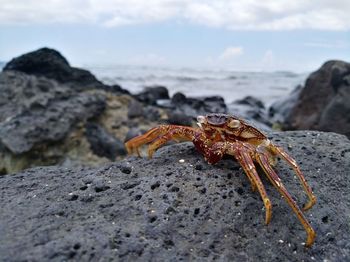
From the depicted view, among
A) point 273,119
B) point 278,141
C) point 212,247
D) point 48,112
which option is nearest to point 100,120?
point 48,112

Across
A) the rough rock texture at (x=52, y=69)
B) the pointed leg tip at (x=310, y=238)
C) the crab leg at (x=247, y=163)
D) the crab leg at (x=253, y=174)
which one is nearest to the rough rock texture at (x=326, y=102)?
the rough rock texture at (x=52, y=69)

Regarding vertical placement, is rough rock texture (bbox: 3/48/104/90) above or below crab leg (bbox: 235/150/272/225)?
above

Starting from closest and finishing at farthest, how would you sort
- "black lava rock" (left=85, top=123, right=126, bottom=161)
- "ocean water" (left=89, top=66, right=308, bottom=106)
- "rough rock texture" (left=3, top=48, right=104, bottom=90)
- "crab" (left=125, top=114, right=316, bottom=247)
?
→ "crab" (left=125, top=114, right=316, bottom=247) < "black lava rock" (left=85, top=123, right=126, bottom=161) < "rough rock texture" (left=3, top=48, right=104, bottom=90) < "ocean water" (left=89, top=66, right=308, bottom=106)

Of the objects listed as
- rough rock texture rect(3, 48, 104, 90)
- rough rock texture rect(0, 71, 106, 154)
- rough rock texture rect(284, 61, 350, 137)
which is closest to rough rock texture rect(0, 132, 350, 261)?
rough rock texture rect(0, 71, 106, 154)

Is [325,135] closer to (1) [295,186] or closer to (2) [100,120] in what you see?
(1) [295,186]

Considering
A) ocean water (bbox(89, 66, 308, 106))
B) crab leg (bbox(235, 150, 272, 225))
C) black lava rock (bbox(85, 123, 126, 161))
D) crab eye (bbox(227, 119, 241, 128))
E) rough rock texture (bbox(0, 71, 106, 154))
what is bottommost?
ocean water (bbox(89, 66, 308, 106))

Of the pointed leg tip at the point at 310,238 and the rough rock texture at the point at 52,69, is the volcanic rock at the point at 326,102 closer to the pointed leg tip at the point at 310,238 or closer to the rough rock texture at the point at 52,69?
the rough rock texture at the point at 52,69

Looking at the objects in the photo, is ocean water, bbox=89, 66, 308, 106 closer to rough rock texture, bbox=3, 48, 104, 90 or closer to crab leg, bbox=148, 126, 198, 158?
rough rock texture, bbox=3, 48, 104, 90
